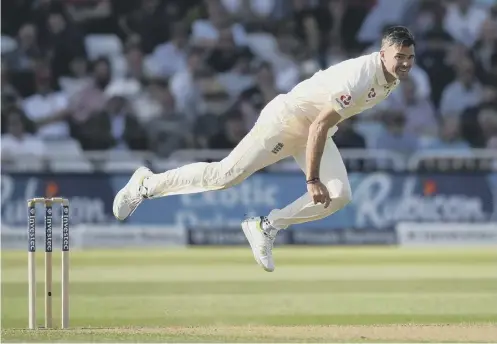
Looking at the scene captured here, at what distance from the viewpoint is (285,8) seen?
15289mm

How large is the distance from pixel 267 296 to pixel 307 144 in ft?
9.08

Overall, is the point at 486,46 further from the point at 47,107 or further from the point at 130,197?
the point at 130,197

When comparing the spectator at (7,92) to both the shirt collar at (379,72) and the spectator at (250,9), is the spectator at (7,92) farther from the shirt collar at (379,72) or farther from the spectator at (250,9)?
the shirt collar at (379,72)

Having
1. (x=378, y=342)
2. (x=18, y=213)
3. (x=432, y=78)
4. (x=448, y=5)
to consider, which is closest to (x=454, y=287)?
(x=378, y=342)

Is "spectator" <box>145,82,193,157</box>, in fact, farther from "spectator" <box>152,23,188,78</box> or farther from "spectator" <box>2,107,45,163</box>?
"spectator" <box>2,107,45,163</box>

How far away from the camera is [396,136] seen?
1379 cm

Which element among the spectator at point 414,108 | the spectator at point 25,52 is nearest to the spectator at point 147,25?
the spectator at point 25,52

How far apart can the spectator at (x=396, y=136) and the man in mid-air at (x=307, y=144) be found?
739cm

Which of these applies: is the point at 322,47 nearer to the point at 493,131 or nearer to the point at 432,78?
the point at 432,78

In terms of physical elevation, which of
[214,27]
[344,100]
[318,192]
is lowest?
[318,192]

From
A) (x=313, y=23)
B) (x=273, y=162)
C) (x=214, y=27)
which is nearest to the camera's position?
(x=273, y=162)

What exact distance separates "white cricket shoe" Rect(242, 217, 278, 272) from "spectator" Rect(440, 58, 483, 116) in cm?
831

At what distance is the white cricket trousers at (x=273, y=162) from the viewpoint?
6.05 m

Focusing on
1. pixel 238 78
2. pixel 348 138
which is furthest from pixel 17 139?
pixel 348 138
